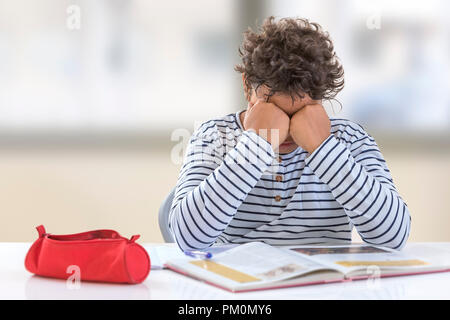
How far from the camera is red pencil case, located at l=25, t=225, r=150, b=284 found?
920 mm

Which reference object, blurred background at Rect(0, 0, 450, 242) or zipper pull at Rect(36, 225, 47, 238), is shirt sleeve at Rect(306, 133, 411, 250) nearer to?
zipper pull at Rect(36, 225, 47, 238)

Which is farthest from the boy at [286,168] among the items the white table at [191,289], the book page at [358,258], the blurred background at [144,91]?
the blurred background at [144,91]

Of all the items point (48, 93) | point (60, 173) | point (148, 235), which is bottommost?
point (148, 235)

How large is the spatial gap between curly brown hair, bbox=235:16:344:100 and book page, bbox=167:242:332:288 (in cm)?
36

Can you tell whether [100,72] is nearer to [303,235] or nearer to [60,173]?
[60,173]

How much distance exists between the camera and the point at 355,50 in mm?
2934

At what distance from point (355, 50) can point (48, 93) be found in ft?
4.74

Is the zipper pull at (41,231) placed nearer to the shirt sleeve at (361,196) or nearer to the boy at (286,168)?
the boy at (286,168)

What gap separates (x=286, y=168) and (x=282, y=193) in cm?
6

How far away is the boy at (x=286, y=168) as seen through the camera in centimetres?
121

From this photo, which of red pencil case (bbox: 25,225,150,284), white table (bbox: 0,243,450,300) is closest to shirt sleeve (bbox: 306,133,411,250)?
white table (bbox: 0,243,450,300)

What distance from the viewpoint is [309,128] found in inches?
48.9

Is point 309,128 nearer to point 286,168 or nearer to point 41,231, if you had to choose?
point 286,168
